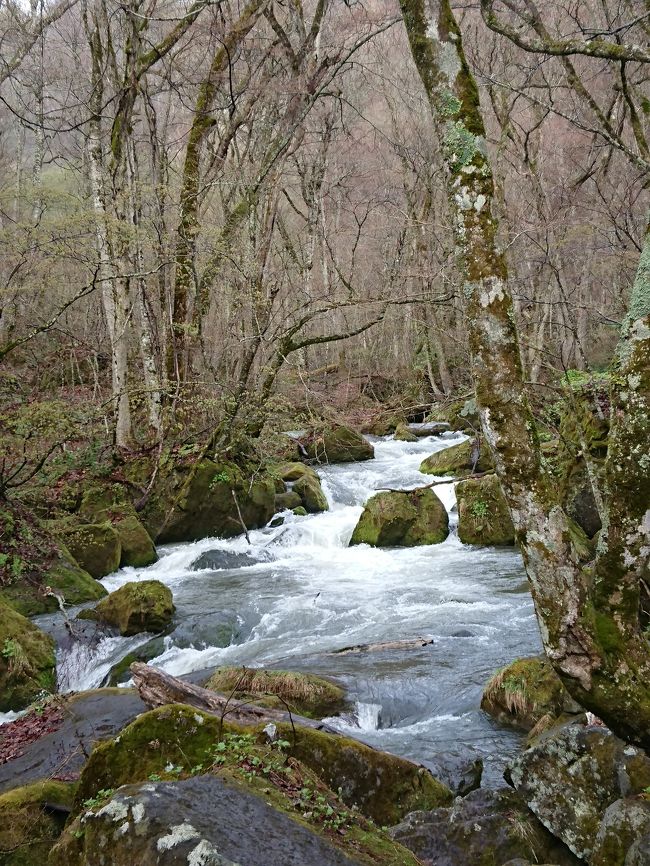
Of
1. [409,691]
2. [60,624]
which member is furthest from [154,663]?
[409,691]

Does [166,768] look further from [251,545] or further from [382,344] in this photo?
[382,344]

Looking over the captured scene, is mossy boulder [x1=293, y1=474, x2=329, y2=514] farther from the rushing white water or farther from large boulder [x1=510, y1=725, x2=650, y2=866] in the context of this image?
large boulder [x1=510, y1=725, x2=650, y2=866]

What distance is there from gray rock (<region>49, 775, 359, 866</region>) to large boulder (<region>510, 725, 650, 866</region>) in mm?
1746

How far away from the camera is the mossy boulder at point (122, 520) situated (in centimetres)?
1141

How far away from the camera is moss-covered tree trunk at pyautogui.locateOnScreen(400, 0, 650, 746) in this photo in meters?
2.83

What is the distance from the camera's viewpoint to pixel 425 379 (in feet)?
83.6

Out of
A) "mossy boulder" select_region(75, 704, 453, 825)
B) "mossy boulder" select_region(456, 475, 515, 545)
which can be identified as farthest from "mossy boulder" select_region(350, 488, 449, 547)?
"mossy boulder" select_region(75, 704, 453, 825)

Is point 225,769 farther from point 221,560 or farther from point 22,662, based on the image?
point 221,560

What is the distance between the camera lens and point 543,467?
3029 millimetres

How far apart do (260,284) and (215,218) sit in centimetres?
508

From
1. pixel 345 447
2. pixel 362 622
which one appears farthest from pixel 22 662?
pixel 345 447

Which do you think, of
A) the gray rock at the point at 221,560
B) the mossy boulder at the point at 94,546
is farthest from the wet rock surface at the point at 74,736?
the gray rock at the point at 221,560

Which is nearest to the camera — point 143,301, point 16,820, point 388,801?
point 16,820

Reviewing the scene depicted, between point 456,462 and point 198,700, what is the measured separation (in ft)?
38.1
